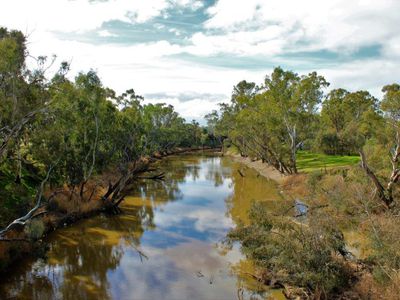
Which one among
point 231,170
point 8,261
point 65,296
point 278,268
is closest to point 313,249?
point 278,268

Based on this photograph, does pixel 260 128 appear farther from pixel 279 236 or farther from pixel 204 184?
pixel 279 236

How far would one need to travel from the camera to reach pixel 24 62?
2081 cm

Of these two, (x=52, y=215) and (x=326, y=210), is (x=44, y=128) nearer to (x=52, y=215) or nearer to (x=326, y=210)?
(x=52, y=215)

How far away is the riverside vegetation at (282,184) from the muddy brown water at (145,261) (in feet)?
4.48

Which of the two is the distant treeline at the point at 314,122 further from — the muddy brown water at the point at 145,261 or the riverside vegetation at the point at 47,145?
the riverside vegetation at the point at 47,145

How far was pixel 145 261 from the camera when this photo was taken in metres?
22.3

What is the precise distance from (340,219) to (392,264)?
33.2 feet

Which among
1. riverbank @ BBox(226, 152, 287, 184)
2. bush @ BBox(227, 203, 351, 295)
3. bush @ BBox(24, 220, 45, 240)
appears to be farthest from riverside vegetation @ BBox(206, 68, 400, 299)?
bush @ BBox(24, 220, 45, 240)

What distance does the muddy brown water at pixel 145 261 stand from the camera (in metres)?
18.1

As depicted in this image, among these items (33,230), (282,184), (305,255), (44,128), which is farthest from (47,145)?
(282,184)

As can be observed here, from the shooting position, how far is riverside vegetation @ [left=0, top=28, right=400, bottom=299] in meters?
16.6

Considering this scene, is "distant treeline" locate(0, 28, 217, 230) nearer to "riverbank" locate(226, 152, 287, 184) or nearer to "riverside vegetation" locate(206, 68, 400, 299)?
"riverside vegetation" locate(206, 68, 400, 299)

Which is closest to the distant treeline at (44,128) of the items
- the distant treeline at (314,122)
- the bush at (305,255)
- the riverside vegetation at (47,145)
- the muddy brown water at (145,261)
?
the riverside vegetation at (47,145)

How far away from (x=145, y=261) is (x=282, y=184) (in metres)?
28.6
